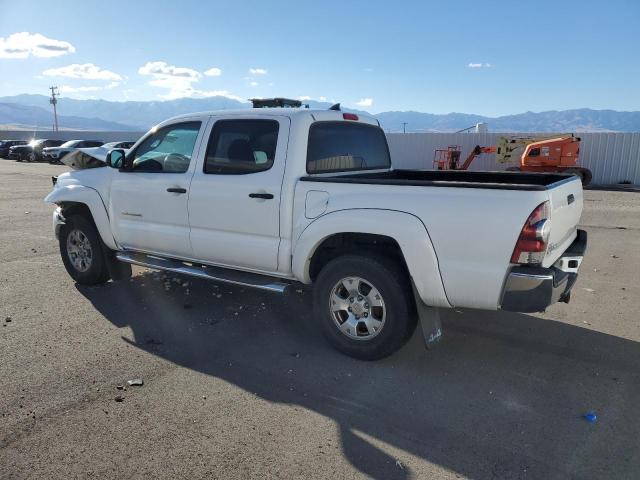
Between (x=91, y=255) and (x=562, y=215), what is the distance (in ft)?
16.6

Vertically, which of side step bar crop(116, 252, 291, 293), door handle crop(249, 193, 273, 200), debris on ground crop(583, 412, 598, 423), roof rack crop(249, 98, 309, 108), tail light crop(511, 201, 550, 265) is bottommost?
debris on ground crop(583, 412, 598, 423)

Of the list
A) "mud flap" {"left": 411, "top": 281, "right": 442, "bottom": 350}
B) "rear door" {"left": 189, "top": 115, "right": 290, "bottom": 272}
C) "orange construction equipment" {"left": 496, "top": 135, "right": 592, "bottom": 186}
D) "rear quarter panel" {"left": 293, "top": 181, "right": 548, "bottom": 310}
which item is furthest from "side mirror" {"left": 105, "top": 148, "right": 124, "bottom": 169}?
"orange construction equipment" {"left": 496, "top": 135, "right": 592, "bottom": 186}

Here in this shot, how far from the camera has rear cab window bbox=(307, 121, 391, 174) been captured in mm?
4608

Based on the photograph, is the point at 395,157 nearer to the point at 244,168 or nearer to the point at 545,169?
the point at 545,169

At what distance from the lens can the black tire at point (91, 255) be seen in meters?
6.00

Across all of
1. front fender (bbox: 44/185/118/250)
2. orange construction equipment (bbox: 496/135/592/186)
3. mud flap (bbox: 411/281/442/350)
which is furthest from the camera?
orange construction equipment (bbox: 496/135/592/186)

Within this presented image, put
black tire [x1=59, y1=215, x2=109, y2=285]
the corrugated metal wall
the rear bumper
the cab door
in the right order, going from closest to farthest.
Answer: the rear bumper, the cab door, black tire [x1=59, y1=215, x2=109, y2=285], the corrugated metal wall

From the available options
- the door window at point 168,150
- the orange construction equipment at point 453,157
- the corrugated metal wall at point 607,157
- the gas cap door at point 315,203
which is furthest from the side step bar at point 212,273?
the corrugated metal wall at point 607,157

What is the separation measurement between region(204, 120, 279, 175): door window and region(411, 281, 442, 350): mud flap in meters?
1.73

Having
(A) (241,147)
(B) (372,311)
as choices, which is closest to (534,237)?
(B) (372,311)

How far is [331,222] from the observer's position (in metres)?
4.06

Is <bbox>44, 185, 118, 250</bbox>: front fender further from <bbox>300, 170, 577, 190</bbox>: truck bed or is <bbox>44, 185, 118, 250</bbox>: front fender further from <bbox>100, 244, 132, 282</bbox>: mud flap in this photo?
<bbox>300, 170, 577, 190</bbox>: truck bed

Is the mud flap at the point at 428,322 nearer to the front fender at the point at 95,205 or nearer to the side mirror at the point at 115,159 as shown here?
the side mirror at the point at 115,159

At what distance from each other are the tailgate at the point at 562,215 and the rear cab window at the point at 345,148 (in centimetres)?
198
